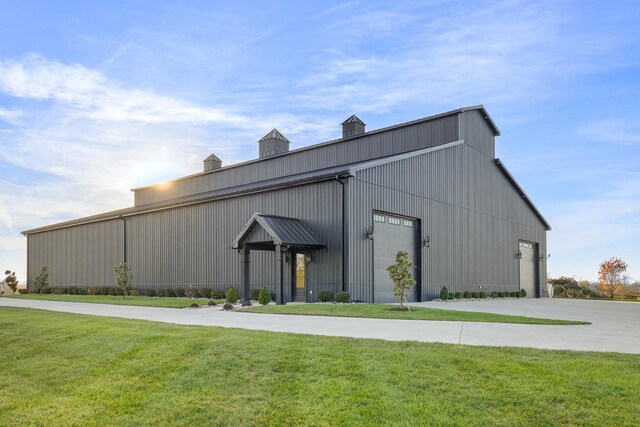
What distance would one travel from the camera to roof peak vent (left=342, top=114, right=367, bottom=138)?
36594mm

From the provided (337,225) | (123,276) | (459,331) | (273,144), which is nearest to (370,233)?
(337,225)

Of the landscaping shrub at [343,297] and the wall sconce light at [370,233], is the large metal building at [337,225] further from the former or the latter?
the landscaping shrub at [343,297]

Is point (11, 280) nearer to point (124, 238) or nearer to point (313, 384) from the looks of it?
point (124, 238)

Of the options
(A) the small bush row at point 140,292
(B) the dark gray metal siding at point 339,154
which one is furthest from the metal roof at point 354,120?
(A) the small bush row at point 140,292

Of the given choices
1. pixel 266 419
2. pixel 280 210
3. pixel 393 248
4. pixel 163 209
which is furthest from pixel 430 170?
pixel 266 419

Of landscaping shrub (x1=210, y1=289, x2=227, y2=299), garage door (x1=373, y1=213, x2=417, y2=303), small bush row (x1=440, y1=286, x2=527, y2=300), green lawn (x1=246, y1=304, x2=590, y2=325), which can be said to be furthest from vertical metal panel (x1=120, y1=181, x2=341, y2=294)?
small bush row (x1=440, y1=286, x2=527, y2=300)

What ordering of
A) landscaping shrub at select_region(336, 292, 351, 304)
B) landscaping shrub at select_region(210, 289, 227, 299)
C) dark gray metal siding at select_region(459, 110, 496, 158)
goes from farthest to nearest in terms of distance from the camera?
1. dark gray metal siding at select_region(459, 110, 496, 158)
2. landscaping shrub at select_region(210, 289, 227, 299)
3. landscaping shrub at select_region(336, 292, 351, 304)

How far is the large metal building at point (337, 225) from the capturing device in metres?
25.0

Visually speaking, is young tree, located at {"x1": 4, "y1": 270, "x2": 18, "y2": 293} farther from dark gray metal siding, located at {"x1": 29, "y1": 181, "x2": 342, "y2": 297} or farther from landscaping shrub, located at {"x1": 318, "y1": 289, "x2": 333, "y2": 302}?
landscaping shrub, located at {"x1": 318, "y1": 289, "x2": 333, "y2": 302}

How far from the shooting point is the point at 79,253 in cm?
4294

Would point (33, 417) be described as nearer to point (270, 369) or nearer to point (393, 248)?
point (270, 369)

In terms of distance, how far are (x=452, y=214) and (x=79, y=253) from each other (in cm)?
2948

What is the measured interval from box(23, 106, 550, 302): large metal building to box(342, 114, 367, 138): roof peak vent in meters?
0.08

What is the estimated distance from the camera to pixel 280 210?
27.5 metres
